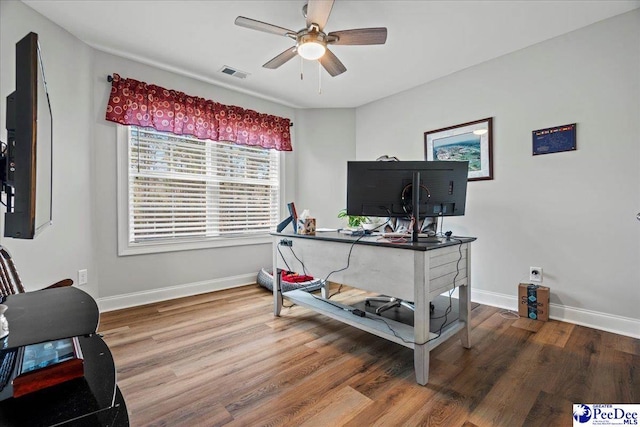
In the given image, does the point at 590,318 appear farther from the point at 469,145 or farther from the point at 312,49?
the point at 312,49

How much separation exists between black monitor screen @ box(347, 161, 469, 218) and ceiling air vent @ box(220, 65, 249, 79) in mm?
2105

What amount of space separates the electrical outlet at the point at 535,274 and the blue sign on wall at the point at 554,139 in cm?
108

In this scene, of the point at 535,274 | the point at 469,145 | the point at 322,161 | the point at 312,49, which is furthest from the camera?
the point at 322,161

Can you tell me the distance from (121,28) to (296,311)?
9.65 ft

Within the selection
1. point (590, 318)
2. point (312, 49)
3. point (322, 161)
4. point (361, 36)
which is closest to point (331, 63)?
point (312, 49)

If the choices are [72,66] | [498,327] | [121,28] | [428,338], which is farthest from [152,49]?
[498,327]

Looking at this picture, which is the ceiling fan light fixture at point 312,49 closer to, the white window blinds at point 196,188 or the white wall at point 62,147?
the white window blinds at point 196,188

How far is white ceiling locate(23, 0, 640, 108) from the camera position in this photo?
220 cm

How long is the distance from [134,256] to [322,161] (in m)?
Answer: 2.70

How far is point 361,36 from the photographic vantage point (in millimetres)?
2100

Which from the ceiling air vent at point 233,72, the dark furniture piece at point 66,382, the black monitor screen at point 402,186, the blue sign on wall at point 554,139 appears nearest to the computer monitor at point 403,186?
the black monitor screen at point 402,186

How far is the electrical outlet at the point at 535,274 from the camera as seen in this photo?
270 cm

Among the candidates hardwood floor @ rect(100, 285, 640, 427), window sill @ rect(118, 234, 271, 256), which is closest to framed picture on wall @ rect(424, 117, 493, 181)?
hardwood floor @ rect(100, 285, 640, 427)

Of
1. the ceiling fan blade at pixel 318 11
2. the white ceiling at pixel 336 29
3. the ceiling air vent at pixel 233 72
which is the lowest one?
the ceiling fan blade at pixel 318 11
